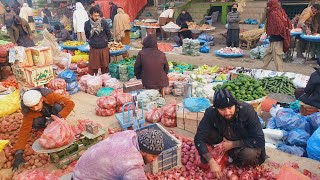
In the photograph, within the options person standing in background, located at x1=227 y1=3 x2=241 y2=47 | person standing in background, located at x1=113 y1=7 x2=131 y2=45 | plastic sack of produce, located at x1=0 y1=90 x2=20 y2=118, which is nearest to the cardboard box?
plastic sack of produce, located at x1=0 y1=90 x2=20 y2=118

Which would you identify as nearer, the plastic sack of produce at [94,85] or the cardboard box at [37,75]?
the cardboard box at [37,75]

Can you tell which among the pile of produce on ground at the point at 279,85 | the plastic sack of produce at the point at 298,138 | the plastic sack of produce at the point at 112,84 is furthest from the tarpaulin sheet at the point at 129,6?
the plastic sack of produce at the point at 298,138

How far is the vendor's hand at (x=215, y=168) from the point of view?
3.24m

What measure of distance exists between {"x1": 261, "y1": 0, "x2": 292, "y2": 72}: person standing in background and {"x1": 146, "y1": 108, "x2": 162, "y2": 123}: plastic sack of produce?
4126 millimetres

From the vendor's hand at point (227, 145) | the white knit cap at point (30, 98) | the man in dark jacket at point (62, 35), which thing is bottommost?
the vendor's hand at point (227, 145)

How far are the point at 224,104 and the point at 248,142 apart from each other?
663 millimetres

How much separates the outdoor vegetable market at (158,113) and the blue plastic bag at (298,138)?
15 mm

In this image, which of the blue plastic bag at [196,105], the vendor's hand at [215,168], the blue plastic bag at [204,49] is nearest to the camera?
the vendor's hand at [215,168]

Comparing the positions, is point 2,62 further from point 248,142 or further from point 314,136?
point 314,136

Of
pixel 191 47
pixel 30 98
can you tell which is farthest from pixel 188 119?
pixel 191 47

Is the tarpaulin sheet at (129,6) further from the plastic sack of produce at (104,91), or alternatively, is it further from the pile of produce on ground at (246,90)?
the pile of produce on ground at (246,90)

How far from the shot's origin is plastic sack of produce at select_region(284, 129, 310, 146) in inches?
161

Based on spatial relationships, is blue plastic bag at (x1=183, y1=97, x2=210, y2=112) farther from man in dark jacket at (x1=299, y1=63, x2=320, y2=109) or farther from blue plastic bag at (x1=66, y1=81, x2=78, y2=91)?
blue plastic bag at (x1=66, y1=81, x2=78, y2=91)

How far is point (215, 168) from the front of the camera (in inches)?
128
